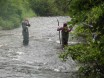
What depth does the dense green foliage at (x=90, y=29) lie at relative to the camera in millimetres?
10175

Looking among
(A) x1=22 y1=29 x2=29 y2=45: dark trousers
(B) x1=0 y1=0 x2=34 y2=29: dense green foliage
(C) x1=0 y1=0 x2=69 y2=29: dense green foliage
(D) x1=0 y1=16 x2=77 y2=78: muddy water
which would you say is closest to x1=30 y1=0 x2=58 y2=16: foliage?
(C) x1=0 y1=0 x2=69 y2=29: dense green foliage

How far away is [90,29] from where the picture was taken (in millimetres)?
11367

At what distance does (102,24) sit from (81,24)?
1080 millimetres

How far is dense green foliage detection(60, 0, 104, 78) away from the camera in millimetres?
10175

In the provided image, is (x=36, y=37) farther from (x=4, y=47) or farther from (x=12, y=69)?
(x=12, y=69)

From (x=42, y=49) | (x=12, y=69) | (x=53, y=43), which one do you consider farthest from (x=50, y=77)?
(x=53, y=43)

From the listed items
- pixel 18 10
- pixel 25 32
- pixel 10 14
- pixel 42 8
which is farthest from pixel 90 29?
pixel 42 8

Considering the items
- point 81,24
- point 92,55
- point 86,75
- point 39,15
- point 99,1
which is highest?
point 99,1

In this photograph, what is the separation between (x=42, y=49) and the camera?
70.0ft

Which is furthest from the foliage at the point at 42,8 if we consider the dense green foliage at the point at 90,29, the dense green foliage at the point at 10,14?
the dense green foliage at the point at 90,29

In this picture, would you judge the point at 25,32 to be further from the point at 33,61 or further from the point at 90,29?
the point at 90,29

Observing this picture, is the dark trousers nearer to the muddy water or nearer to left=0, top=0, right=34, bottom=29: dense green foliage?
the muddy water

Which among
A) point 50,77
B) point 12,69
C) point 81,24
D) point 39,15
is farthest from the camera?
point 39,15

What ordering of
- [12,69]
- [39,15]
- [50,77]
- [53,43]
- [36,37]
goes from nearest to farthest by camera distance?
[50,77], [12,69], [53,43], [36,37], [39,15]
